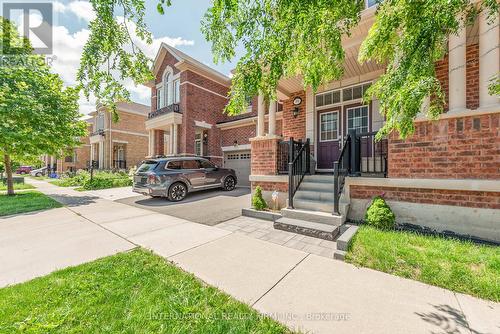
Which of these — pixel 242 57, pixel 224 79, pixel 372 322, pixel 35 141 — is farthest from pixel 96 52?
pixel 224 79

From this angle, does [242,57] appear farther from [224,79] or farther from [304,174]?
[224,79]

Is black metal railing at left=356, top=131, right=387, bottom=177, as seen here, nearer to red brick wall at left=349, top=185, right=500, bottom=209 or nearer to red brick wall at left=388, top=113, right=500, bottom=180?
red brick wall at left=349, top=185, right=500, bottom=209

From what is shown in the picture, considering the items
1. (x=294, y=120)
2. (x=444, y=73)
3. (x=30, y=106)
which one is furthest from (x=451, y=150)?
(x=30, y=106)

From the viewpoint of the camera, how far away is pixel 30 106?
848 cm

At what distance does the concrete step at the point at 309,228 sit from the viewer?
408 centimetres

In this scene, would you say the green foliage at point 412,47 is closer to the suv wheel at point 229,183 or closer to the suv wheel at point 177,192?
the suv wheel at point 177,192

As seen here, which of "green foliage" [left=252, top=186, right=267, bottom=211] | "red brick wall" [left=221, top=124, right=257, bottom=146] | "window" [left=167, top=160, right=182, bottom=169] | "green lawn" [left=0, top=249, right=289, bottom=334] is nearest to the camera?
"green lawn" [left=0, top=249, right=289, bottom=334]

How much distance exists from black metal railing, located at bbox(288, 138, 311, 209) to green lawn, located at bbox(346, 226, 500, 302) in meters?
1.94

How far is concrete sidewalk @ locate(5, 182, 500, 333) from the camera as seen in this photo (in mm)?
1973

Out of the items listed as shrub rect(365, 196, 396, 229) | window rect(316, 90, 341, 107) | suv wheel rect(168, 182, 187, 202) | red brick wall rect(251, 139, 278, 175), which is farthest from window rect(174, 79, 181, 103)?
shrub rect(365, 196, 396, 229)

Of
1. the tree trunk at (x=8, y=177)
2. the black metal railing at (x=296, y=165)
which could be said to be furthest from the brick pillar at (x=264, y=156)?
the tree trunk at (x=8, y=177)

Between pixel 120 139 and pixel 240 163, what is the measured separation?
15958mm

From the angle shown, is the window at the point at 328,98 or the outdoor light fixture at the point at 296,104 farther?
the outdoor light fixture at the point at 296,104

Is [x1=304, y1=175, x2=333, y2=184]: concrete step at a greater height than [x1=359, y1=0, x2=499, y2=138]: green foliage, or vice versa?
[x1=359, y1=0, x2=499, y2=138]: green foliage
